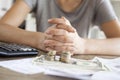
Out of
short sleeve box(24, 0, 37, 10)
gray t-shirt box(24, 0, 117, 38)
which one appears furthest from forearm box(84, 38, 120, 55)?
short sleeve box(24, 0, 37, 10)

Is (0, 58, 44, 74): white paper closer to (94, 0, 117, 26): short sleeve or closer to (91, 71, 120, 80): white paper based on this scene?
(91, 71, 120, 80): white paper

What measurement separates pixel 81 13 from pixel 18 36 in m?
0.48

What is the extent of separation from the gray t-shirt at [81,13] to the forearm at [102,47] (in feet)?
1.04

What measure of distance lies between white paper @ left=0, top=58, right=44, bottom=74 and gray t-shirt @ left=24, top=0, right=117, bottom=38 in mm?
740

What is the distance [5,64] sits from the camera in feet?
1.98

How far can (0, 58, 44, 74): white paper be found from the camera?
0.55m

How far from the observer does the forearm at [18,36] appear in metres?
0.95

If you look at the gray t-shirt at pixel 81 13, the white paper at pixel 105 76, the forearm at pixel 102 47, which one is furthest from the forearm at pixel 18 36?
the white paper at pixel 105 76

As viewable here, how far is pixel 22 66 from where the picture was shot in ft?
1.94

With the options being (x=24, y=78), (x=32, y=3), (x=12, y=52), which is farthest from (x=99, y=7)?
(x=24, y=78)

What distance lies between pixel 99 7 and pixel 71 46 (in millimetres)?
522

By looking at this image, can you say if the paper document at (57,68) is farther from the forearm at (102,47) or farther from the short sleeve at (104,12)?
the short sleeve at (104,12)

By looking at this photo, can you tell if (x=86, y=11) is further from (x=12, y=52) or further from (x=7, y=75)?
(x=7, y=75)

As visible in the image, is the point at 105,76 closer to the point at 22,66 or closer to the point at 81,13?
the point at 22,66
